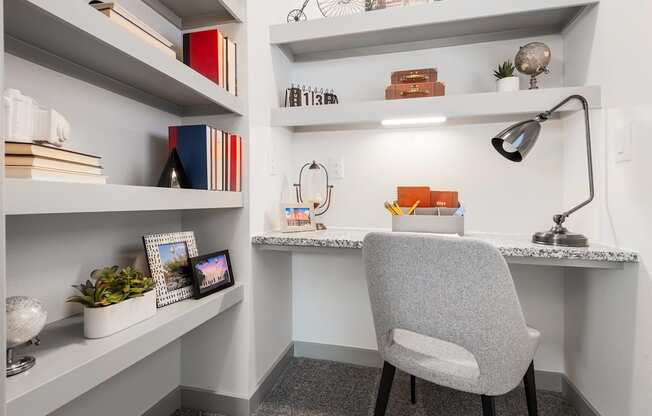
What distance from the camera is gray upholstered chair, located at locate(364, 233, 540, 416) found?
0.90 metres

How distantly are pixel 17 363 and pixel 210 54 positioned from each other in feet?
3.83

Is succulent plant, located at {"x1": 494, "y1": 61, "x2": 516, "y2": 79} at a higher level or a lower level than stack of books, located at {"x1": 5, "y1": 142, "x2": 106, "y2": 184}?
higher

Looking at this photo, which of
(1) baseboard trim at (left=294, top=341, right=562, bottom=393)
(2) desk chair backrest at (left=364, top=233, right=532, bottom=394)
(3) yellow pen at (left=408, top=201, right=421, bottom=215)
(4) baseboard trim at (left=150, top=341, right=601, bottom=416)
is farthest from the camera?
(1) baseboard trim at (left=294, top=341, right=562, bottom=393)

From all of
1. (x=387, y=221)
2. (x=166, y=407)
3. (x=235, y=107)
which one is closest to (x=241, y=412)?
(x=166, y=407)

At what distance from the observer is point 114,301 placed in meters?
0.95

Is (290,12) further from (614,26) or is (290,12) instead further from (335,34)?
(614,26)

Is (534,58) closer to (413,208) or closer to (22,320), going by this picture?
(413,208)

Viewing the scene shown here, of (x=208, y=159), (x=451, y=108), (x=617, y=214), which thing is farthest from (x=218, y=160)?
(x=617, y=214)

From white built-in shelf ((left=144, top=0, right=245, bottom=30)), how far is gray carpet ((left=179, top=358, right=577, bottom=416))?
5.76 ft

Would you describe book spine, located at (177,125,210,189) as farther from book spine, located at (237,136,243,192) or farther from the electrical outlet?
the electrical outlet

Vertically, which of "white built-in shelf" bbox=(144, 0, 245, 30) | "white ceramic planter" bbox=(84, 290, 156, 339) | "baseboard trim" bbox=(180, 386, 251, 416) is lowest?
"baseboard trim" bbox=(180, 386, 251, 416)

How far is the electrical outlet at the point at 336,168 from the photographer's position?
195cm

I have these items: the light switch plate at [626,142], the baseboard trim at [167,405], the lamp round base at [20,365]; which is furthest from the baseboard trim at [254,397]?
the light switch plate at [626,142]

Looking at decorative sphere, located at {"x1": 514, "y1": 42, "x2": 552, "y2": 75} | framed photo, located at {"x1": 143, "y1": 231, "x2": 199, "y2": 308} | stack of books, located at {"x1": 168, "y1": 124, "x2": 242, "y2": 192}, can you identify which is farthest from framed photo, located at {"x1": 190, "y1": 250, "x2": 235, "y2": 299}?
decorative sphere, located at {"x1": 514, "y1": 42, "x2": 552, "y2": 75}
